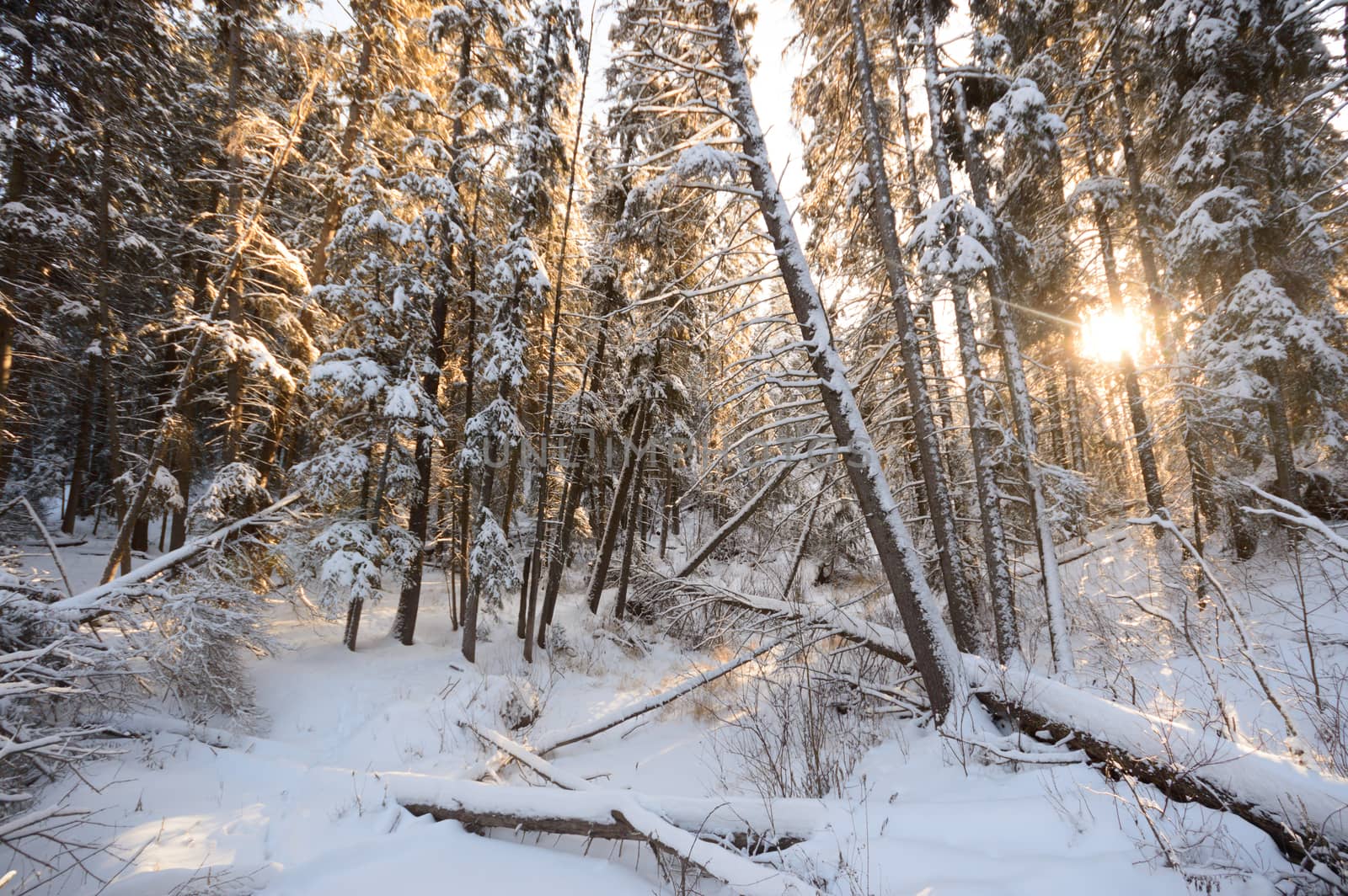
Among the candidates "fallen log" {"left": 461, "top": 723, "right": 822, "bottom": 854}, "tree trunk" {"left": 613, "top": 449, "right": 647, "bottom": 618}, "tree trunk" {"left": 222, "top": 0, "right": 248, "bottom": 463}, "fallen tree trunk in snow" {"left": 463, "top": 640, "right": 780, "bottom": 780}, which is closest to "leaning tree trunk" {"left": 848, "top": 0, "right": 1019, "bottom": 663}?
"fallen tree trunk in snow" {"left": 463, "top": 640, "right": 780, "bottom": 780}

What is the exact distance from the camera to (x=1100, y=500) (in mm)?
8828

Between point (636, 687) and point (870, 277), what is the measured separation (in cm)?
916

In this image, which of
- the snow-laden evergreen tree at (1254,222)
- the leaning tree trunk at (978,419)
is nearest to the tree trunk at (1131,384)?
the snow-laden evergreen tree at (1254,222)

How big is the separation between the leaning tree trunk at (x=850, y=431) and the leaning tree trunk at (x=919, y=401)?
1587mm

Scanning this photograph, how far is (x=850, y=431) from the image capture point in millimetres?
5602

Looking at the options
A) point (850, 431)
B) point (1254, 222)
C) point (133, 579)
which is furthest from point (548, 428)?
point (1254, 222)

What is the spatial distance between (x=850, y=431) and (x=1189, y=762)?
3.56m

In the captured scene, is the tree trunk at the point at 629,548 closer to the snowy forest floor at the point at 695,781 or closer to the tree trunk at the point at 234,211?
the snowy forest floor at the point at 695,781

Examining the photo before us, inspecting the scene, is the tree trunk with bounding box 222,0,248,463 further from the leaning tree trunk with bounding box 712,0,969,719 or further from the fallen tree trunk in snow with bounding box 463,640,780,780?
the leaning tree trunk with bounding box 712,0,969,719

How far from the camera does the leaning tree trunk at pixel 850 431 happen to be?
5.32m

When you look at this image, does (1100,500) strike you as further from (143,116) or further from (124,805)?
(143,116)

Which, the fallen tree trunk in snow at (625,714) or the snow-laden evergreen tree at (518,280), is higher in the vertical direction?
the snow-laden evergreen tree at (518,280)

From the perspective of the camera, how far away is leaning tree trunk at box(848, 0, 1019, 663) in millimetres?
6691

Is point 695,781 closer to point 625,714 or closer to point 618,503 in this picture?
point 625,714
